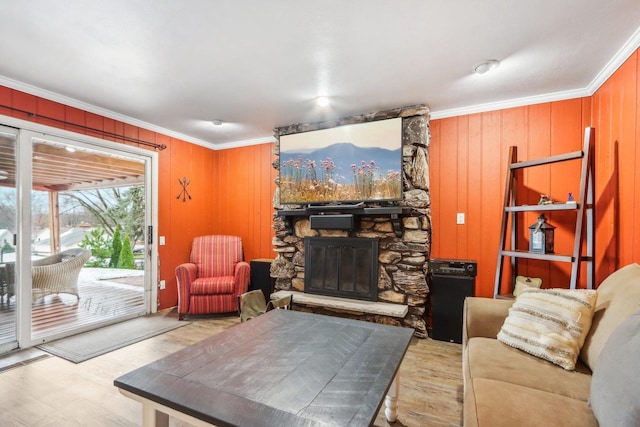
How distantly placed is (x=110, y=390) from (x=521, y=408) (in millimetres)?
2502

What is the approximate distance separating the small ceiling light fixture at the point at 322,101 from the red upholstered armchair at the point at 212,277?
2.19m

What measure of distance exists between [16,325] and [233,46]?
3175mm

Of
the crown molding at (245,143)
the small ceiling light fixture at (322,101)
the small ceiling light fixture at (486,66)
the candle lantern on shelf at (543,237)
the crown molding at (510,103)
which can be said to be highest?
the small ceiling light fixture at (486,66)

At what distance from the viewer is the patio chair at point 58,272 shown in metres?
3.02

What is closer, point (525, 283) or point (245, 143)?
point (525, 283)

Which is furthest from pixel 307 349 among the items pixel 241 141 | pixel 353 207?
pixel 241 141

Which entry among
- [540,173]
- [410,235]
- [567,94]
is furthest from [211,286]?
[567,94]

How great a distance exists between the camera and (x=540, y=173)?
305 centimetres

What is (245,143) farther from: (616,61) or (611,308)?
(611,308)

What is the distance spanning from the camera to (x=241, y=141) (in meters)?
4.67

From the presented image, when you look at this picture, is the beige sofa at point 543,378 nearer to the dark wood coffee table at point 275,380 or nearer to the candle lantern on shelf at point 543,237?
the dark wood coffee table at point 275,380

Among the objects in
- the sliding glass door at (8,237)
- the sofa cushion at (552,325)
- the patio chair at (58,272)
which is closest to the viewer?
the sofa cushion at (552,325)

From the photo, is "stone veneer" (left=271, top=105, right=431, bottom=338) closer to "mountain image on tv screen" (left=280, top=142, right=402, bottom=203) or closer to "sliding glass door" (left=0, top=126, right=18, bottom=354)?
"mountain image on tv screen" (left=280, top=142, right=402, bottom=203)

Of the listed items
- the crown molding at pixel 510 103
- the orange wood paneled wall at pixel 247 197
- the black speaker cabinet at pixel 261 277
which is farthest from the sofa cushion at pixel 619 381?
the orange wood paneled wall at pixel 247 197
